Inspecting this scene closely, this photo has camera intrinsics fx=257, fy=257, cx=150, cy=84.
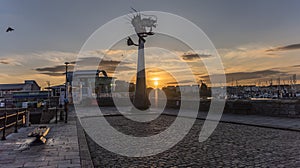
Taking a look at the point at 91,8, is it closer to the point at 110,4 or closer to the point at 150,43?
the point at 110,4

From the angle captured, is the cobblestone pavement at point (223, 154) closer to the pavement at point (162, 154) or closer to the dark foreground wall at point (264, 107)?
the pavement at point (162, 154)

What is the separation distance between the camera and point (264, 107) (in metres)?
13.6

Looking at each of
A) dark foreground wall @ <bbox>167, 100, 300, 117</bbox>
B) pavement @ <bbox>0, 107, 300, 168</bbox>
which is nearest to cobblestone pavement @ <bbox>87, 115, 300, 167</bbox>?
pavement @ <bbox>0, 107, 300, 168</bbox>

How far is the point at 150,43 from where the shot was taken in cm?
2000

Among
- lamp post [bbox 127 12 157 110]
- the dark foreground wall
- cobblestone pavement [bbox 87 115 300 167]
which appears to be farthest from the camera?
lamp post [bbox 127 12 157 110]

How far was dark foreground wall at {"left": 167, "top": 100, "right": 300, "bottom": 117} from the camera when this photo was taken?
39.3ft

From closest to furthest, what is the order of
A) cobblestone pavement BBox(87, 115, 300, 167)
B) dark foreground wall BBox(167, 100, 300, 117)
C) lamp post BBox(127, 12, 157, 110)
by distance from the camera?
cobblestone pavement BBox(87, 115, 300, 167) < dark foreground wall BBox(167, 100, 300, 117) < lamp post BBox(127, 12, 157, 110)

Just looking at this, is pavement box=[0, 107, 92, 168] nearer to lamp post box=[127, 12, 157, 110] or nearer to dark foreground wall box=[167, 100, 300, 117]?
dark foreground wall box=[167, 100, 300, 117]

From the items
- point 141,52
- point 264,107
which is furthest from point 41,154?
point 141,52

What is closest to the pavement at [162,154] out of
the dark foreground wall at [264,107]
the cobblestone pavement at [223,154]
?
the cobblestone pavement at [223,154]

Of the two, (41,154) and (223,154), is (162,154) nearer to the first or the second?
(223,154)

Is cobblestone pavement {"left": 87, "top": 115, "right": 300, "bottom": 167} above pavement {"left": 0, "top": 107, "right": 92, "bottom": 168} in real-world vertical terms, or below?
below

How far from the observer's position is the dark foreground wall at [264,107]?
39.3 ft

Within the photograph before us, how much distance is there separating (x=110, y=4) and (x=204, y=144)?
421 inches
